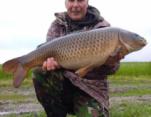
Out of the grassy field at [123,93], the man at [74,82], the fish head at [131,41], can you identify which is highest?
the fish head at [131,41]

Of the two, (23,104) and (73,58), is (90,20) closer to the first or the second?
(73,58)

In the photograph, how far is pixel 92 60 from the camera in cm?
738

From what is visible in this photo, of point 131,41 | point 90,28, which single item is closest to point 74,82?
point 90,28

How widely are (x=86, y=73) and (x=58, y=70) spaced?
0.36 meters

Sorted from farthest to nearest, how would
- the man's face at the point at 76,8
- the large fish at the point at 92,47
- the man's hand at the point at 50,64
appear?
the man's face at the point at 76,8
the man's hand at the point at 50,64
the large fish at the point at 92,47

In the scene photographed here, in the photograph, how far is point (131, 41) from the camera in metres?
7.37

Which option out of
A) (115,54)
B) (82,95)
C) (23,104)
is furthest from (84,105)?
(23,104)

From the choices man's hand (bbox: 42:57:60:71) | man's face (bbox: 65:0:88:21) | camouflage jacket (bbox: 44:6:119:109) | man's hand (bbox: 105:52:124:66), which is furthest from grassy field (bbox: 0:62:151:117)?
man's hand (bbox: 42:57:60:71)

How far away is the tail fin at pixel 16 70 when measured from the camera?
25.1 feet

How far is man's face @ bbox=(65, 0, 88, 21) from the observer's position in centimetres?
803

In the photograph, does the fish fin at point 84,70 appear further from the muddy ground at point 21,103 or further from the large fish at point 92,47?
the muddy ground at point 21,103

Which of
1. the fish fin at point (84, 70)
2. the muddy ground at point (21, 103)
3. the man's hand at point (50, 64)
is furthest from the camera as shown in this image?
the muddy ground at point (21, 103)

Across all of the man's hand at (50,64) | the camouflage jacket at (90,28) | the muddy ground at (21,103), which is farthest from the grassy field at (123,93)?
the man's hand at (50,64)

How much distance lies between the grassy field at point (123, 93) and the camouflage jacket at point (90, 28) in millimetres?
2160
